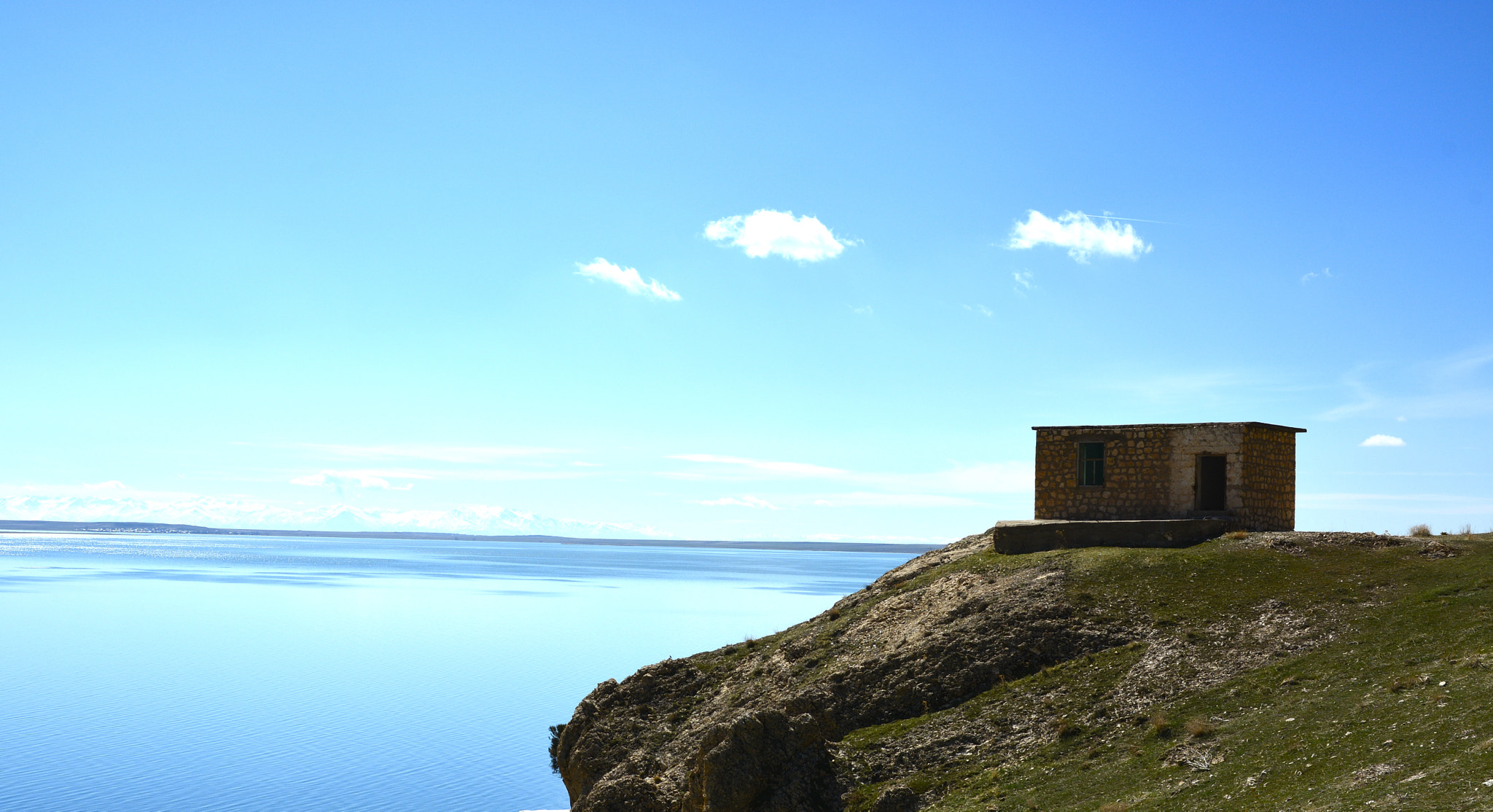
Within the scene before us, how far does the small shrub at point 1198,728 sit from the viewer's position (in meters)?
20.9

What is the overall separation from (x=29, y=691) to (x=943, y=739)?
3529 inches

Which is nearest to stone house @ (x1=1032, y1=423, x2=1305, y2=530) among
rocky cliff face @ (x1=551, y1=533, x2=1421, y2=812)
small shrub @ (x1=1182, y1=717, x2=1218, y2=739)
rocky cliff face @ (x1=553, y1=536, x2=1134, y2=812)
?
rocky cliff face @ (x1=551, y1=533, x2=1421, y2=812)

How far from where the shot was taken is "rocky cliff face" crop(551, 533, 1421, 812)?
2425cm

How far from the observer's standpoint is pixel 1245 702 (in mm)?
21984

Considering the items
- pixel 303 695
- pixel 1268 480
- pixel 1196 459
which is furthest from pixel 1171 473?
pixel 303 695

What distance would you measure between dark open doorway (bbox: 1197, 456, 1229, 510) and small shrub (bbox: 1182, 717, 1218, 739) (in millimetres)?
16813

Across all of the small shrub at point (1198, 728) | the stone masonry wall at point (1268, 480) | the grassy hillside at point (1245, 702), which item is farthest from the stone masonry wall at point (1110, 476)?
the small shrub at point (1198, 728)

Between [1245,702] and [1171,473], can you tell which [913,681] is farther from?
[1171,473]

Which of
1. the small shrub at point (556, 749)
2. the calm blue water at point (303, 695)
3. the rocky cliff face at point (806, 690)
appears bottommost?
the calm blue water at point (303, 695)

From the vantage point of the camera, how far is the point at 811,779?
24.7 meters

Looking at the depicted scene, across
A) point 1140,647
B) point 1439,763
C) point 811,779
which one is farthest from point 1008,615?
point 1439,763

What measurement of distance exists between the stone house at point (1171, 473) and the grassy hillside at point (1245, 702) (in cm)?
532

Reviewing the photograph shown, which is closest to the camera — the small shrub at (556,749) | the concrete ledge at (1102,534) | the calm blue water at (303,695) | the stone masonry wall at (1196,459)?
the concrete ledge at (1102,534)

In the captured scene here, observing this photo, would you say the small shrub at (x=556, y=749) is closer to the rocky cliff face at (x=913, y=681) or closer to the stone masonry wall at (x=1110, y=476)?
the rocky cliff face at (x=913, y=681)
